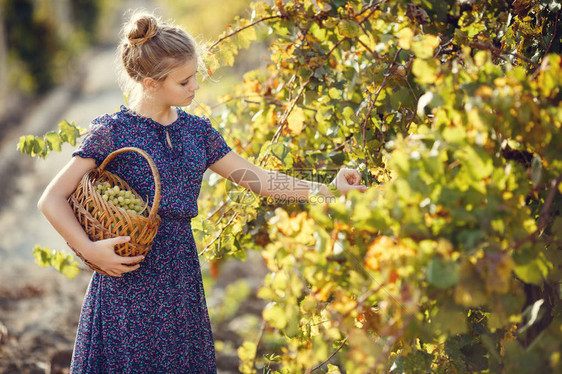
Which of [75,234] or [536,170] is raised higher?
[75,234]

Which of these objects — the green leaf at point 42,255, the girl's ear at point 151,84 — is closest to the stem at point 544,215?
the girl's ear at point 151,84

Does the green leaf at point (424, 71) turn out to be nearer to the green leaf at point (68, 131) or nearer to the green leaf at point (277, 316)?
the green leaf at point (277, 316)

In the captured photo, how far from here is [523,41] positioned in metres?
1.49

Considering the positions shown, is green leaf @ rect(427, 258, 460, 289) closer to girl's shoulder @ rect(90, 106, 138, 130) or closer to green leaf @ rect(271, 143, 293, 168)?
green leaf @ rect(271, 143, 293, 168)

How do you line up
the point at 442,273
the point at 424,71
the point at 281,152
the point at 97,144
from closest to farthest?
the point at 442,273 → the point at 424,71 → the point at 97,144 → the point at 281,152

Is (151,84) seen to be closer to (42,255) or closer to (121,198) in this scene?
(121,198)

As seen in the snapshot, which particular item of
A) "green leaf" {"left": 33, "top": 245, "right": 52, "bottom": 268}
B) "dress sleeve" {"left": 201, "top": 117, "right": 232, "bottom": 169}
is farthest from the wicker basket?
"green leaf" {"left": 33, "top": 245, "right": 52, "bottom": 268}

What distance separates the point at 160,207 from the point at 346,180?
0.54 m

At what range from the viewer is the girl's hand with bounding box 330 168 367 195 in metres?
1.49

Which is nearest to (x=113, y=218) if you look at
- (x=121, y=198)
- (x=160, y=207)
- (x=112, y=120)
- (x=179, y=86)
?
(x=121, y=198)

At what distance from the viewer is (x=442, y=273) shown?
815 mm

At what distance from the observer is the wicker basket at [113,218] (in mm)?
1286

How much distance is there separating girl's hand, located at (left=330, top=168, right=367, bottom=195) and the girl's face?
0.49 m

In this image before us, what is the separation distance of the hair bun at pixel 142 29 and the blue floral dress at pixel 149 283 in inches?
A: 8.0
